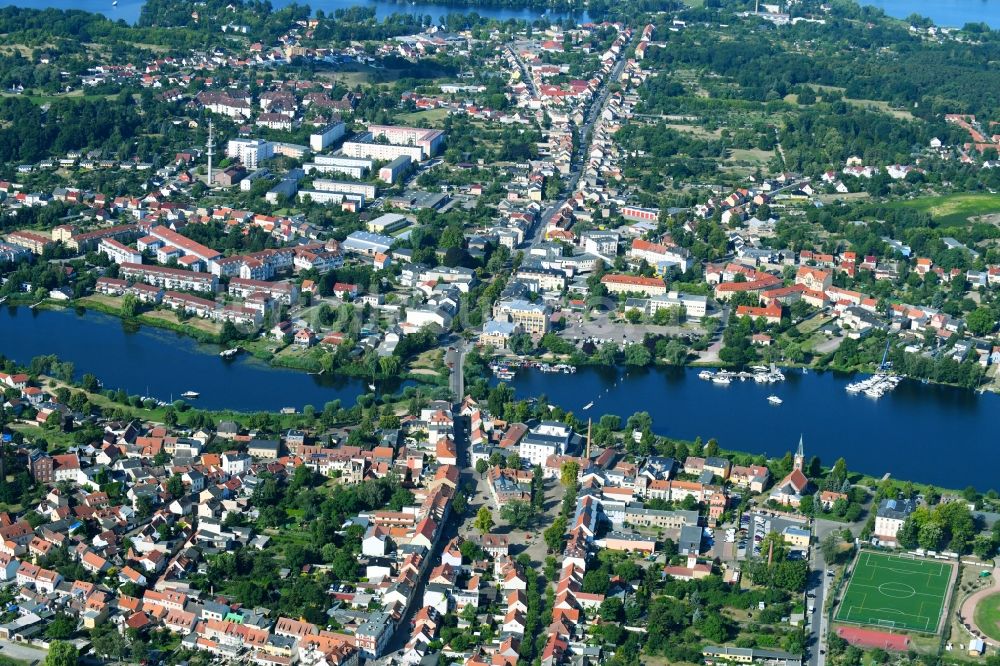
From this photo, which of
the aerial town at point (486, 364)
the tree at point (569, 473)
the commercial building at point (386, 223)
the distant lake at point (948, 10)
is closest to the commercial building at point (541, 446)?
the aerial town at point (486, 364)

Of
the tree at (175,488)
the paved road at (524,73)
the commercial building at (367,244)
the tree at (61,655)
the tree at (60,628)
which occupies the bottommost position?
the tree at (60,628)

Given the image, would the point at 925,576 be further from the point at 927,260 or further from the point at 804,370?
the point at 927,260

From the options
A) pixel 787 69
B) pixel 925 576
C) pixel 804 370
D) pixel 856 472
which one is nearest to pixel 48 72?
pixel 787 69

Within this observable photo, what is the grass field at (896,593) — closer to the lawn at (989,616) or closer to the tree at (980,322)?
the lawn at (989,616)

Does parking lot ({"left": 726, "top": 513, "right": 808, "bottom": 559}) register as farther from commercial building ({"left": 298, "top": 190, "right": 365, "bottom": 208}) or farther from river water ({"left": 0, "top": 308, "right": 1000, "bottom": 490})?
commercial building ({"left": 298, "top": 190, "right": 365, "bottom": 208})

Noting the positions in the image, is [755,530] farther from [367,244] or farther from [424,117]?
[424,117]

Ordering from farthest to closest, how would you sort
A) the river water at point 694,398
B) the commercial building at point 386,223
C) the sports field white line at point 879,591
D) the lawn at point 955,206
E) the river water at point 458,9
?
the river water at point 458,9, the lawn at point 955,206, the commercial building at point 386,223, the river water at point 694,398, the sports field white line at point 879,591

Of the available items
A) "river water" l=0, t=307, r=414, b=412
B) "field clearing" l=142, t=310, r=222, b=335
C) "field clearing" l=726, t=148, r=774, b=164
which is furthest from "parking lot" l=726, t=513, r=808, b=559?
"field clearing" l=726, t=148, r=774, b=164
